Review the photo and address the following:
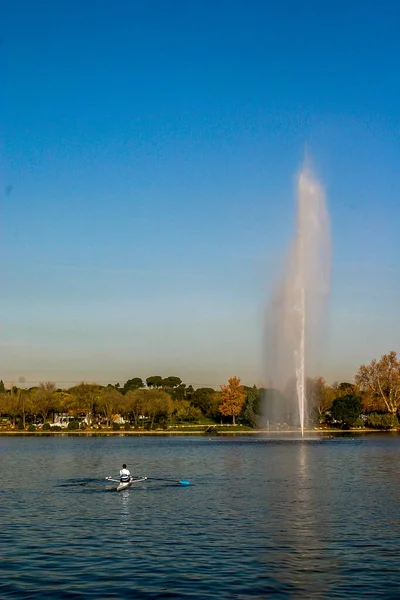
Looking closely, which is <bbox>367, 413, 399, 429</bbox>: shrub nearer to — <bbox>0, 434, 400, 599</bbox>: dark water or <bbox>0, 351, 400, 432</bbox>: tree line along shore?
<bbox>0, 351, 400, 432</bbox>: tree line along shore

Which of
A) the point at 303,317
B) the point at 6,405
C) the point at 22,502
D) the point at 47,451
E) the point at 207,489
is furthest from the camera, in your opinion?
the point at 6,405

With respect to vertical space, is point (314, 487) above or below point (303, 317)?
below

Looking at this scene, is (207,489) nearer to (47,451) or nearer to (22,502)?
(22,502)

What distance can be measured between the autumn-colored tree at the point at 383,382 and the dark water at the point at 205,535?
10940 cm

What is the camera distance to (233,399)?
18050 centimetres

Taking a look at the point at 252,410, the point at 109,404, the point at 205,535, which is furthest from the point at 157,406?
the point at 205,535

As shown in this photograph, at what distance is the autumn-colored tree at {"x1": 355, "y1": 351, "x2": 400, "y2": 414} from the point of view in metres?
168

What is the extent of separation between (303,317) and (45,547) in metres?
78.6

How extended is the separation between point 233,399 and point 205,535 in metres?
150

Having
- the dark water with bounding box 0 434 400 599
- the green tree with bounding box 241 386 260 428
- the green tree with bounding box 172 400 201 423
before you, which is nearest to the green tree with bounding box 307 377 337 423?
the green tree with bounding box 241 386 260 428

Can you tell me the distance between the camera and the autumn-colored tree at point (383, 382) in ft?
550

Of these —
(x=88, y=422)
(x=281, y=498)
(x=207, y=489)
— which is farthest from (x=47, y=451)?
(x=88, y=422)

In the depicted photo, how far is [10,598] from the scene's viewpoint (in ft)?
72.2

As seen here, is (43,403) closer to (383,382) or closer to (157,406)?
(157,406)
